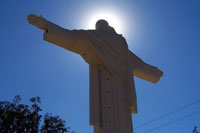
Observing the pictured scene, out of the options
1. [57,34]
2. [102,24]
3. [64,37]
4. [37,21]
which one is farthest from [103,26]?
[37,21]

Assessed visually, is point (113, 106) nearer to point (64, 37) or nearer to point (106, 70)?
point (106, 70)

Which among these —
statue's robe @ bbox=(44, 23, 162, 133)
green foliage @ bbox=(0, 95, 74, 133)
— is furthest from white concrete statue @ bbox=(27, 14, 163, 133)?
green foliage @ bbox=(0, 95, 74, 133)

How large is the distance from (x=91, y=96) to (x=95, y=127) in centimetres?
73

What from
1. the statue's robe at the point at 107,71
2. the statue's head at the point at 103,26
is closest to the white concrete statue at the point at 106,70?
the statue's robe at the point at 107,71

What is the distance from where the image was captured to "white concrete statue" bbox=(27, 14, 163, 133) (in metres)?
5.48

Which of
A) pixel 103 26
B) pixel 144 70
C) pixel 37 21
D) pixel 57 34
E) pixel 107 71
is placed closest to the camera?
pixel 37 21

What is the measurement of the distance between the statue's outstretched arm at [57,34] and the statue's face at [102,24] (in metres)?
1.12

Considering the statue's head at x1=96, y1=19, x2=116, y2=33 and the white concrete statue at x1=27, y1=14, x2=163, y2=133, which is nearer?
the white concrete statue at x1=27, y1=14, x2=163, y2=133

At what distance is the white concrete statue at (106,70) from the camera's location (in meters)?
5.48

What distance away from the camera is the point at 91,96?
18.9 ft

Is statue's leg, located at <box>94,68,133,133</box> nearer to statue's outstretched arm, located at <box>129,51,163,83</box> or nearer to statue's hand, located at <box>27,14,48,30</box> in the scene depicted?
statue's outstretched arm, located at <box>129,51,163,83</box>

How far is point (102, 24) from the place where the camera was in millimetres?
7324

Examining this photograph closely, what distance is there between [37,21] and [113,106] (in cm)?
257

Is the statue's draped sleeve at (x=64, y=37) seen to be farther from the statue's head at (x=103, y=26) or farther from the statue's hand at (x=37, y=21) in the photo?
the statue's head at (x=103, y=26)
